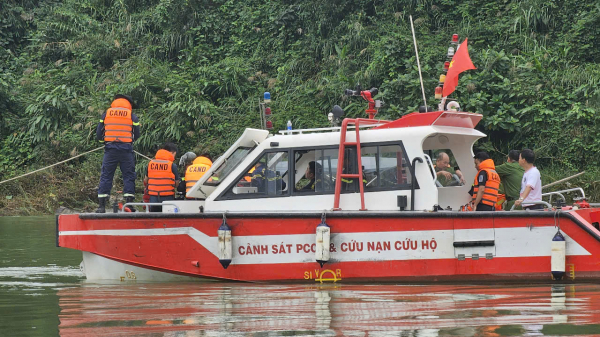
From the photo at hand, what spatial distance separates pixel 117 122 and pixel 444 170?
375 cm

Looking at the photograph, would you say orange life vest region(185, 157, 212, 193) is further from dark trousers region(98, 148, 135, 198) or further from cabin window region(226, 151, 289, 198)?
cabin window region(226, 151, 289, 198)

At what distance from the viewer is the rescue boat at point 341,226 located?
816 centimetres

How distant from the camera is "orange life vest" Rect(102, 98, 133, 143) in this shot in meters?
9.55

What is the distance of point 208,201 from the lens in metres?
8.95

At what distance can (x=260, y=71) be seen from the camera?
21.8 metres

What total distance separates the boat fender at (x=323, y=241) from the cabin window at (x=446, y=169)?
1641 millimetres

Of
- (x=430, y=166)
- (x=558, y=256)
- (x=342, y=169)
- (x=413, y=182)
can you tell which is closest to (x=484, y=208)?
(x=430, y=166)

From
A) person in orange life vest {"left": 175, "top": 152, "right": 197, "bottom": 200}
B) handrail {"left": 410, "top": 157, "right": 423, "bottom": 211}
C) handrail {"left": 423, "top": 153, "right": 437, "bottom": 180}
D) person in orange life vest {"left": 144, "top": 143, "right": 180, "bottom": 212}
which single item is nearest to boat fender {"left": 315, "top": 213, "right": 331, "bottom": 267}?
handrail {"left": 410, "top": 157, "right": 423, "bottom": 211}

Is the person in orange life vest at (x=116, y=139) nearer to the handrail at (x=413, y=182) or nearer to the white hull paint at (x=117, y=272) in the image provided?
the white hull paint at (x=117, y=272)

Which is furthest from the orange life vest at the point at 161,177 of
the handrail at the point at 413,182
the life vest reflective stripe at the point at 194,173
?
the handrail at the point at 413,182

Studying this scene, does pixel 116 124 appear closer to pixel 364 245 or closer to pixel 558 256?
pixel 364 245

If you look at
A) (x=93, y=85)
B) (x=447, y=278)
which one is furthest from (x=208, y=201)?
(x=93, y=85)

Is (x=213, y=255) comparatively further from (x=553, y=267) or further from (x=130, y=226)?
(x=553, y=267)

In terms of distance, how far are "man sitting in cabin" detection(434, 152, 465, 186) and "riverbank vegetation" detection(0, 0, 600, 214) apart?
6965 millimetres
